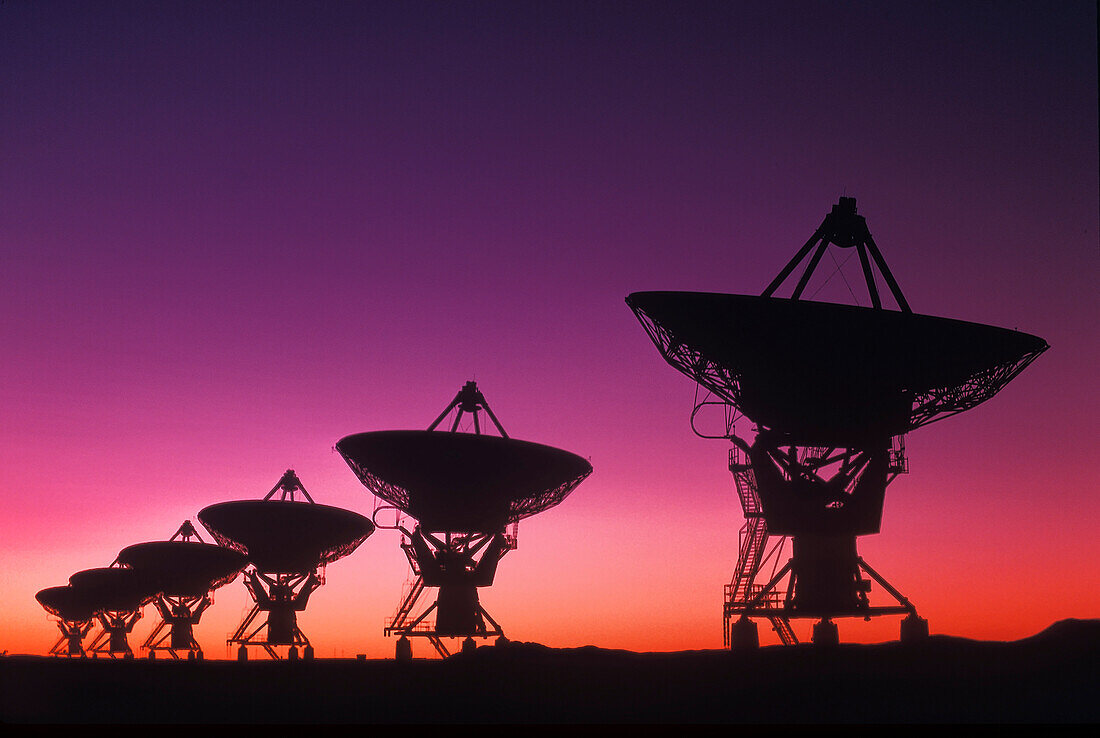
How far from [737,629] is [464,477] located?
723 inches

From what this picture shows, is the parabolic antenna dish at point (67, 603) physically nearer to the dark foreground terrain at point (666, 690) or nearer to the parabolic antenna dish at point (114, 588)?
the parabolic antenna dish at point (114, 588)

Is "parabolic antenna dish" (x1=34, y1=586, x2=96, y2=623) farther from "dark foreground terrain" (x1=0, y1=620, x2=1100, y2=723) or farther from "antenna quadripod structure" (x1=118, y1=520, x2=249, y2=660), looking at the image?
"dark foreground terrain" (x1=0, y1=620, x2=1100, y2=723)

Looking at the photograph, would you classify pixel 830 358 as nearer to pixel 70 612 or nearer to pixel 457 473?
pixel 457 473

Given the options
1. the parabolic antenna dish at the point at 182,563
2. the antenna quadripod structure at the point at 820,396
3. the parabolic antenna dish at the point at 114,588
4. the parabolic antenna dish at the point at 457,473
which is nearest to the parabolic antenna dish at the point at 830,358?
the antenna quadripod structure at the point at 820,396

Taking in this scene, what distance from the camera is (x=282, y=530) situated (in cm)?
7800

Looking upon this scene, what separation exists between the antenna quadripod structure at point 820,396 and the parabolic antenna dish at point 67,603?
253 feet

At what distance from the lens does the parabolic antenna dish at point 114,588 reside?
9662 centimetres

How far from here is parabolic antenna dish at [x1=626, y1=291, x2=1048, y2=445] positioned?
44656 mm

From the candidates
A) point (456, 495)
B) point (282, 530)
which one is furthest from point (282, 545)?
point (456, 495)

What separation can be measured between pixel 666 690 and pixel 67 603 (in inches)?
3425

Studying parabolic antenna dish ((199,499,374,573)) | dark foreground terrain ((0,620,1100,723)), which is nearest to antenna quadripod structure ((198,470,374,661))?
parabolic antenna dish ((199,499,374,573))

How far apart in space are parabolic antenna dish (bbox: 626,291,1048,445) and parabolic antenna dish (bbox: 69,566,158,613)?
216 feet

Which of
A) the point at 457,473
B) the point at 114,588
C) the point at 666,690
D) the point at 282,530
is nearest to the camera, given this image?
the point at 666,690

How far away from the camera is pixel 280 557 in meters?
79.2
